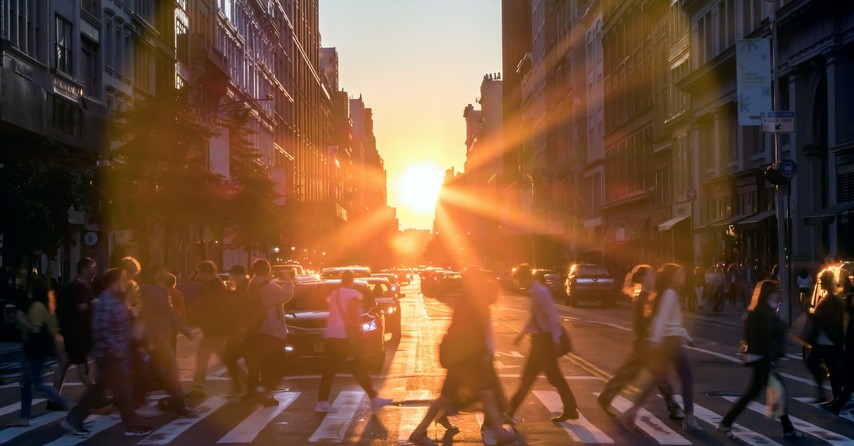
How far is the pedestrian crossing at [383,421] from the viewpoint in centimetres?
1247

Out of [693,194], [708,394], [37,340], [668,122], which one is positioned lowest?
[708,394]

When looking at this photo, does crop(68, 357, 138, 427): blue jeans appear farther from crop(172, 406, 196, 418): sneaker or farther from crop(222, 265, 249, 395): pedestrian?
crop(222, 265, 249, 395): pedestrian

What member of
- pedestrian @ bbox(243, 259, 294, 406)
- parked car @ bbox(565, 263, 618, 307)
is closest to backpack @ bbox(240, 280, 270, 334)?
pedestrian @ bbox(243, 259, 294, 406)

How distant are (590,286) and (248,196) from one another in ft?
53.9

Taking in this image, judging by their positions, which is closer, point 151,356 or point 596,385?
point 151,356

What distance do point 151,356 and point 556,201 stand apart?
311 ft

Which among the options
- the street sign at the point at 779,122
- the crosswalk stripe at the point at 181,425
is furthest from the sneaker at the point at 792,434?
the street sign at the point at 779,122

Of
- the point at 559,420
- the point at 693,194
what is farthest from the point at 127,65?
the point at 559,420

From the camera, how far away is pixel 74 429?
42.2ft

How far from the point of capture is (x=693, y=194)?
49812 millimetres

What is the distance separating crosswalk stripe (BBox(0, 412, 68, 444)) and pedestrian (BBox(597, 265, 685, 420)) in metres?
6.84

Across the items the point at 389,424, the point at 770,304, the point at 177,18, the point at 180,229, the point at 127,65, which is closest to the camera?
the point at 770,304

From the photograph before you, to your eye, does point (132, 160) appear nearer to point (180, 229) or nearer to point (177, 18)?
point (180, 229)

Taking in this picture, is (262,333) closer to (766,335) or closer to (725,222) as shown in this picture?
(766,335)
